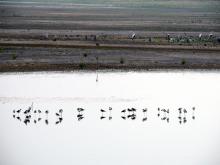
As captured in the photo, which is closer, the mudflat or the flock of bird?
the flock of bird

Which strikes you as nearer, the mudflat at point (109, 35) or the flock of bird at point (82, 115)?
the flock of bird at point (82, 115)

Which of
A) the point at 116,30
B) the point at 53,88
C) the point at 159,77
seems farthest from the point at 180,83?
the point at 116,30

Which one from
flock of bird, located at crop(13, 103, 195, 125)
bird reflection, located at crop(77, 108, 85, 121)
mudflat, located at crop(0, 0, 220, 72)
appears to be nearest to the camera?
flock of bird, located at crop(13, 103, 195, 125)

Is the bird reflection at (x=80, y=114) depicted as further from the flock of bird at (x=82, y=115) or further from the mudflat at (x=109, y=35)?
the mudflat at (x=109, y=35)

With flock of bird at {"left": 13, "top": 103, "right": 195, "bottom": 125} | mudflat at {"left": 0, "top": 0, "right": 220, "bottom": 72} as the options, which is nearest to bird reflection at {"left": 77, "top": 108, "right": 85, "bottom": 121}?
flock of bird at {"left": 13, "top": 103, "right": 195, "bottom": 125}

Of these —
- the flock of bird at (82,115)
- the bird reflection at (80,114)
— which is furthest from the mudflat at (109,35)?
the flock of bird at (82,115)

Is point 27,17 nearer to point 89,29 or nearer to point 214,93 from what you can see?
point 89,29

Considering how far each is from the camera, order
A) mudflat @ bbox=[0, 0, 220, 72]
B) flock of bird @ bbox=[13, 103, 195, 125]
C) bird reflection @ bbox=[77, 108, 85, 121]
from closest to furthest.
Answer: flock of bird @ bbox=[13, 103, 195, 125] < bird reflection @ bbox=[77, 108, 85, 121] < mudflat @ bbox=[0, 0, 220, 72]

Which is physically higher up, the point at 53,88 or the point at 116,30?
the point at 116,30

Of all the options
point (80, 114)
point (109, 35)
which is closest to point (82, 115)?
point (80, 114)

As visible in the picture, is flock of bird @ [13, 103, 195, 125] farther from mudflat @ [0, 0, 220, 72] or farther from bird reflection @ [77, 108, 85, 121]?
mudflat @ [0, 0, 220, 72]

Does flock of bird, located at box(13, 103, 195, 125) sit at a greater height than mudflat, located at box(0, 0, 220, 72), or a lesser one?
lesser
